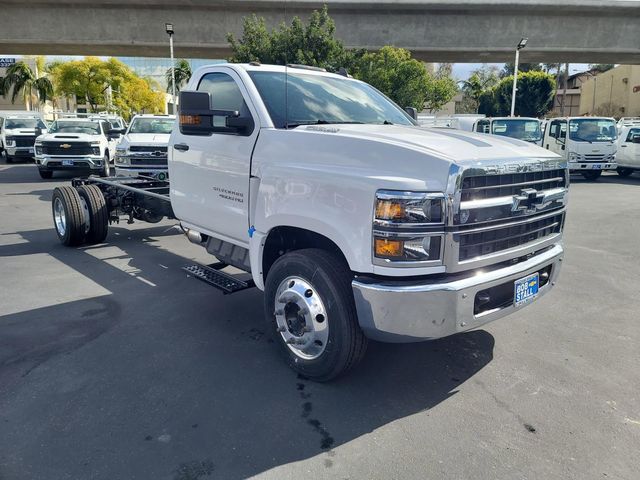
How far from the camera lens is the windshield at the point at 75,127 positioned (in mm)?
17875

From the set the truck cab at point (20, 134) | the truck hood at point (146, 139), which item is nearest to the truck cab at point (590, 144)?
the truck hood at point (146, 139)

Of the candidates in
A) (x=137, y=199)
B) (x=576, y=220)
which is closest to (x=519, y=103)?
(x=576, y=220)

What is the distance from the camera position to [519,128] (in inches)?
757

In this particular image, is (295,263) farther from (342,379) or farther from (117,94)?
(117,94)

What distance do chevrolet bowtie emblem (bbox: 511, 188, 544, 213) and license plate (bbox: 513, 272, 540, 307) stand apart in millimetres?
486

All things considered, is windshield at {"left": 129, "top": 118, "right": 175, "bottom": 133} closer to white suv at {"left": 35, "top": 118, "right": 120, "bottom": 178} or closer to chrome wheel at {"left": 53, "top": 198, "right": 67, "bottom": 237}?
white suv at {"left": 35, "top": 118, "right": 120, "bottom": 178}

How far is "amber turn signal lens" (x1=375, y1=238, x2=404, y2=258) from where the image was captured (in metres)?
3.08

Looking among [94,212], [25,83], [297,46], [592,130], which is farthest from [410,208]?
[25,83]

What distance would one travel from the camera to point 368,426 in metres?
3.30

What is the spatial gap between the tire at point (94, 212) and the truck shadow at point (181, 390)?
2.44 meters

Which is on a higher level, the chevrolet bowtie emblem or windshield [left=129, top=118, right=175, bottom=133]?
windshield [left=129, top=118, right=175, bottom=133]

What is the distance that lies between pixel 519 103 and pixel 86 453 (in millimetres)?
48631

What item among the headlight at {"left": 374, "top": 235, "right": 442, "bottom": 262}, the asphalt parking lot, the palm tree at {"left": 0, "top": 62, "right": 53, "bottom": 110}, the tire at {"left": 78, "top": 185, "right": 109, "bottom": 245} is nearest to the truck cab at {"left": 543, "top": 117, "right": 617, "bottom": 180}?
the asphalt parking lot

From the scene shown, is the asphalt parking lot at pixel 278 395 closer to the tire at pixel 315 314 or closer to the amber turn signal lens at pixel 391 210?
the tire at pixel 315 314
